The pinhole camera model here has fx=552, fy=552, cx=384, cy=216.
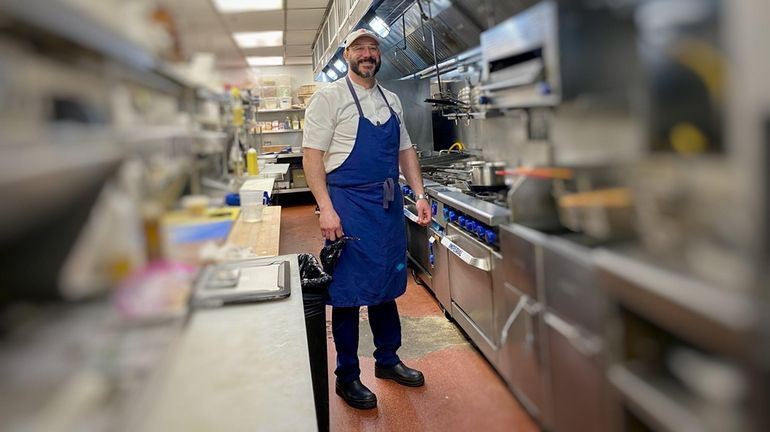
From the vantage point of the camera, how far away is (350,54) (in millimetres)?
1781

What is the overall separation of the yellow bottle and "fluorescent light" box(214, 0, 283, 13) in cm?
25

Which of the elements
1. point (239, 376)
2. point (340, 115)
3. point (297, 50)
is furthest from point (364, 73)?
point (239, 376)

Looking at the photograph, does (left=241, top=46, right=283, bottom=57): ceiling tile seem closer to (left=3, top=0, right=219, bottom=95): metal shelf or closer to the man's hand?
(left=3, top=0, right=219, bottom=95): metal shelf

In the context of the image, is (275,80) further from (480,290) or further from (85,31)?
(85,31)

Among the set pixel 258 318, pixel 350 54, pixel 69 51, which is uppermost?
pixel 350 54

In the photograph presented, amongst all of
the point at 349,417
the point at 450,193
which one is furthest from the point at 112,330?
the point at 349,417

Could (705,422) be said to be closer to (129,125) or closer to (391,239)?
(129,125)

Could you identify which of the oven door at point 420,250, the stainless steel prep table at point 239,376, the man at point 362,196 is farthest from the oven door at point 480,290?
the oven door at point 420,250

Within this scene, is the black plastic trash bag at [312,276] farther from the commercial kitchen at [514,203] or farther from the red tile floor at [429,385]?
the commercial kitchen at [514,203]

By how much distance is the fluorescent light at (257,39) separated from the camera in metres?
0.56

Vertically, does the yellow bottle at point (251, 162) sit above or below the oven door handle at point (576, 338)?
above

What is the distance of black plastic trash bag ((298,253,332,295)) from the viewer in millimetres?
1801

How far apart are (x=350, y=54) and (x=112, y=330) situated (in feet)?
5.16

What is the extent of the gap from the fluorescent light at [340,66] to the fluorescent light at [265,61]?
100 centimetres
